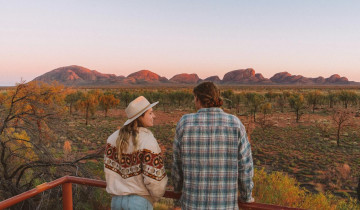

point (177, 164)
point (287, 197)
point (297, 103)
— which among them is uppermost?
point (177, 164)

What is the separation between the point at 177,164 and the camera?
5.57 feet

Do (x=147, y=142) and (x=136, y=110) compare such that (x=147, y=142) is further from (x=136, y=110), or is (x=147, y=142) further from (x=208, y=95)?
(x=208, y=95)

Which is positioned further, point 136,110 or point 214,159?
point 136,110

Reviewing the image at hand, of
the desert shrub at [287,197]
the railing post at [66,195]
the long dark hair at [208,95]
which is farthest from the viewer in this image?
the desert shrub at [287,197]

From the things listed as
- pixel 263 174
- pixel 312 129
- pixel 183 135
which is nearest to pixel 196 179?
pixel 183 135

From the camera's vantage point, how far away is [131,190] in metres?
1.65

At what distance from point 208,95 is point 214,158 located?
40 centimetres

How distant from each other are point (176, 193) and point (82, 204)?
3.99 m

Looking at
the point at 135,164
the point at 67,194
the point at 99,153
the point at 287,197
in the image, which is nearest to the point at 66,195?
the point at 67,194

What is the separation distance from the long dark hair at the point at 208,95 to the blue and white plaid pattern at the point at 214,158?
58mm

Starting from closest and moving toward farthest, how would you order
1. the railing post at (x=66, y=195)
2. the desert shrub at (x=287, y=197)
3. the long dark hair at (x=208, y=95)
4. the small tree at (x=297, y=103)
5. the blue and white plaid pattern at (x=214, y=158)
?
1. the blue and white plaid pattern at (x=214, y=158)
2. the long dark hair at (x=208, y=95)
3. the railing post at (x=66, y=195)
4. the desert shrub at (x=287, y=197)
5. the small tree at (x=297, y=103)

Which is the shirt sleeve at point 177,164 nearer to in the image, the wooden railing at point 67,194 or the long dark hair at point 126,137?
the wooden railing at point 67,194

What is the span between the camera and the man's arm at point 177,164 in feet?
5.35

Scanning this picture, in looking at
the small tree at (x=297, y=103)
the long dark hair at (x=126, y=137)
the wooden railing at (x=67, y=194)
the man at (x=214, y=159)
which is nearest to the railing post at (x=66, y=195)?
the wooden railing at (x=67, y=194)
